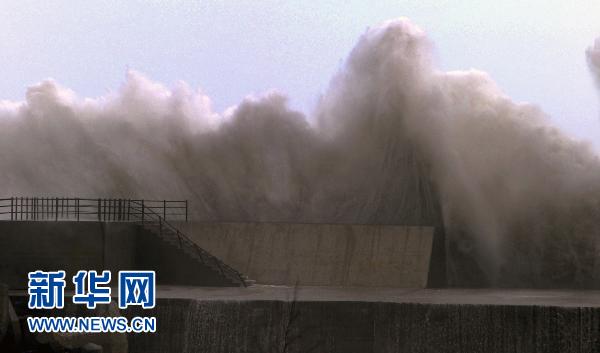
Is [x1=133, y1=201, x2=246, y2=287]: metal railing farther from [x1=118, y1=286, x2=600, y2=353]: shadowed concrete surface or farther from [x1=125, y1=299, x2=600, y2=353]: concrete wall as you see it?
[x1=125, y1=299, x2=600, y2=353]: concrete wall

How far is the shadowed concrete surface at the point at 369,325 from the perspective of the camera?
67.6 feet

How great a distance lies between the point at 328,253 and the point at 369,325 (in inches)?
235

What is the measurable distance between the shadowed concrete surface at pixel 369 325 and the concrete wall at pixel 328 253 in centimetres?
398

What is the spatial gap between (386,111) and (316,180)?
3575 mm

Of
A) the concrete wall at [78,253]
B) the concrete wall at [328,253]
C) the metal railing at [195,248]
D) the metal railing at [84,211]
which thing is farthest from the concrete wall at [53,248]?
the concrete wall at [328,253]

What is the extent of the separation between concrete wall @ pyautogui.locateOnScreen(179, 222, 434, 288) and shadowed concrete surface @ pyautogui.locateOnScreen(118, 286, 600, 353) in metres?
3.98

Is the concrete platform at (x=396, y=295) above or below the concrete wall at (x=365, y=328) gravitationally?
above

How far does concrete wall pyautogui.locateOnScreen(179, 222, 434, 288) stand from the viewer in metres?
26.7

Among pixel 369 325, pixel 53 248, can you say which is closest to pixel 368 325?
pixel 369 325

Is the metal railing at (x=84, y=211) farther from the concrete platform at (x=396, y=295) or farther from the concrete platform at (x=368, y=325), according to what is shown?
the concrete platform at (x=368, y=325)

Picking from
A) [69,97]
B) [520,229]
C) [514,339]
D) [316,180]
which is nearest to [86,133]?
[69,97]

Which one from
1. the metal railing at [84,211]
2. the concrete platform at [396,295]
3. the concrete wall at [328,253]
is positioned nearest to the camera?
the concrete platform at [396,295]

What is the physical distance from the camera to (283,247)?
2744cm

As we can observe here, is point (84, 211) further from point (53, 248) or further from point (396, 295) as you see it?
point (396, 295)
